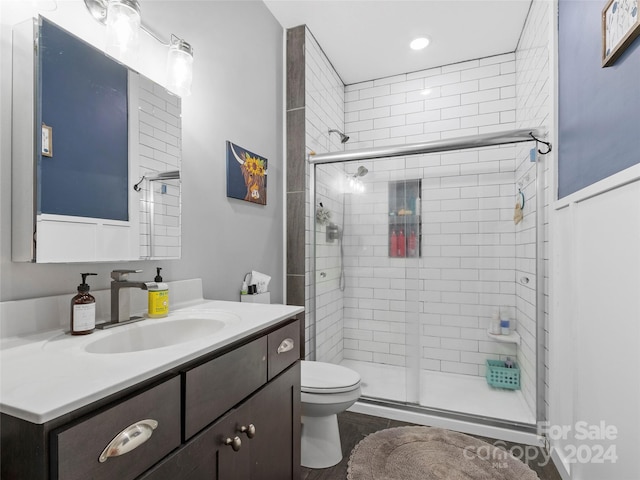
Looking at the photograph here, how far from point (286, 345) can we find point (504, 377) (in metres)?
1.97

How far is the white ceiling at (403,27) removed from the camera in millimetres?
2260

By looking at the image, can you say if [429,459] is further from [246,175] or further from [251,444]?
[246,175]

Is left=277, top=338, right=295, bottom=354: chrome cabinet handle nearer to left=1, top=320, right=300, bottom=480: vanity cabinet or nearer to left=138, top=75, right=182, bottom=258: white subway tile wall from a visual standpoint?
left=1, top=320, right=300, bottom=480: vanity cabinet

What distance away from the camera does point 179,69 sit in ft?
4.71

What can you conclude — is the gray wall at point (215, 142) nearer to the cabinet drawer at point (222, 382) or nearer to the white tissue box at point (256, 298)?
the white tissue box at point (256, 298)

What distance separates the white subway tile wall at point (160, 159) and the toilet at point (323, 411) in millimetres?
Answer: 946

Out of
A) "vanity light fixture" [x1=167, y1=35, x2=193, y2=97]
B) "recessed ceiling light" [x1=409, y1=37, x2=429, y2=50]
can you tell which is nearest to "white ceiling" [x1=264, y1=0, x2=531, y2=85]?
"recessed ceiling light" [x1=409, y1=37, x2=429, y2=50]

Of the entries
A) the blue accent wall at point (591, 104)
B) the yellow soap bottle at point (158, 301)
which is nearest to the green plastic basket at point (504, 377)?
the blue accent wall at point (591, 104)

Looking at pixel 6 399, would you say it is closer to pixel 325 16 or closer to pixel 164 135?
pixel 164 135

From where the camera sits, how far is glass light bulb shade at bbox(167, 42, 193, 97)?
1.42 meters

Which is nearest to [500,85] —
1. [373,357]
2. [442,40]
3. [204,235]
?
[442,40]

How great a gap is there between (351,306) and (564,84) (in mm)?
1976

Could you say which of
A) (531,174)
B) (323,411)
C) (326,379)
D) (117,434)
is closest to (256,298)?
(326,379)

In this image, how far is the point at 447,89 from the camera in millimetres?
2996
